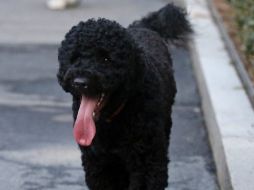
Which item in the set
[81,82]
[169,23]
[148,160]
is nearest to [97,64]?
[81,82]

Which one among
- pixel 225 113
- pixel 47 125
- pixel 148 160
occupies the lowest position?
pixel 47 125

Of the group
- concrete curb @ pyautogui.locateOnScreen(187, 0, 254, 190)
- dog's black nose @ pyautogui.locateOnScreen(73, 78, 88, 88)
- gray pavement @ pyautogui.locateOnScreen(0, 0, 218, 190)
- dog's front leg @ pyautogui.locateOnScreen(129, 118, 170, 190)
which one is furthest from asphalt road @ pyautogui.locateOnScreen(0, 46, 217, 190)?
dog's black nose @ pyautogui.locateOnScreen(73, 78, 88, 88)

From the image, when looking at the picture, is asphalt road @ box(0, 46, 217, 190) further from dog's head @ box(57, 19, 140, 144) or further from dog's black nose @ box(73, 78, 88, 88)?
dog's black nose @ box(73, 78, 88, 88)

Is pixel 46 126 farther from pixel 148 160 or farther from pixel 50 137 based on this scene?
pixel 148 160

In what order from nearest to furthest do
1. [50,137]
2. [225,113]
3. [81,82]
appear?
[81,82]
[225,113]
[50,137]

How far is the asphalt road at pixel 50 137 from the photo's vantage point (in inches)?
270

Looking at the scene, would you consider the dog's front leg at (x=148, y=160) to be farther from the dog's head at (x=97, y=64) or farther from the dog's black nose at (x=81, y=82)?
the dog's black nose at (x=81, y=82)

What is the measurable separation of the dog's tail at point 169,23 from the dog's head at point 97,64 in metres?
2.29

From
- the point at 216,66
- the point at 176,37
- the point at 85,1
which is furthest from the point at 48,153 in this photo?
the point at 85,1

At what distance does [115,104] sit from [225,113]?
99.4 inches

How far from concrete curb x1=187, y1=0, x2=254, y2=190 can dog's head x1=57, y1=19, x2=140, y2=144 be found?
127 cm

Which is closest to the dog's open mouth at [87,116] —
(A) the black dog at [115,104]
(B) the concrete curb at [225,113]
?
(A) the black dog at [115,104]

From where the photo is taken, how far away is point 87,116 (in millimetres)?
4918

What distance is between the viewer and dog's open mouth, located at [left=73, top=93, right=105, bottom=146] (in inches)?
194
